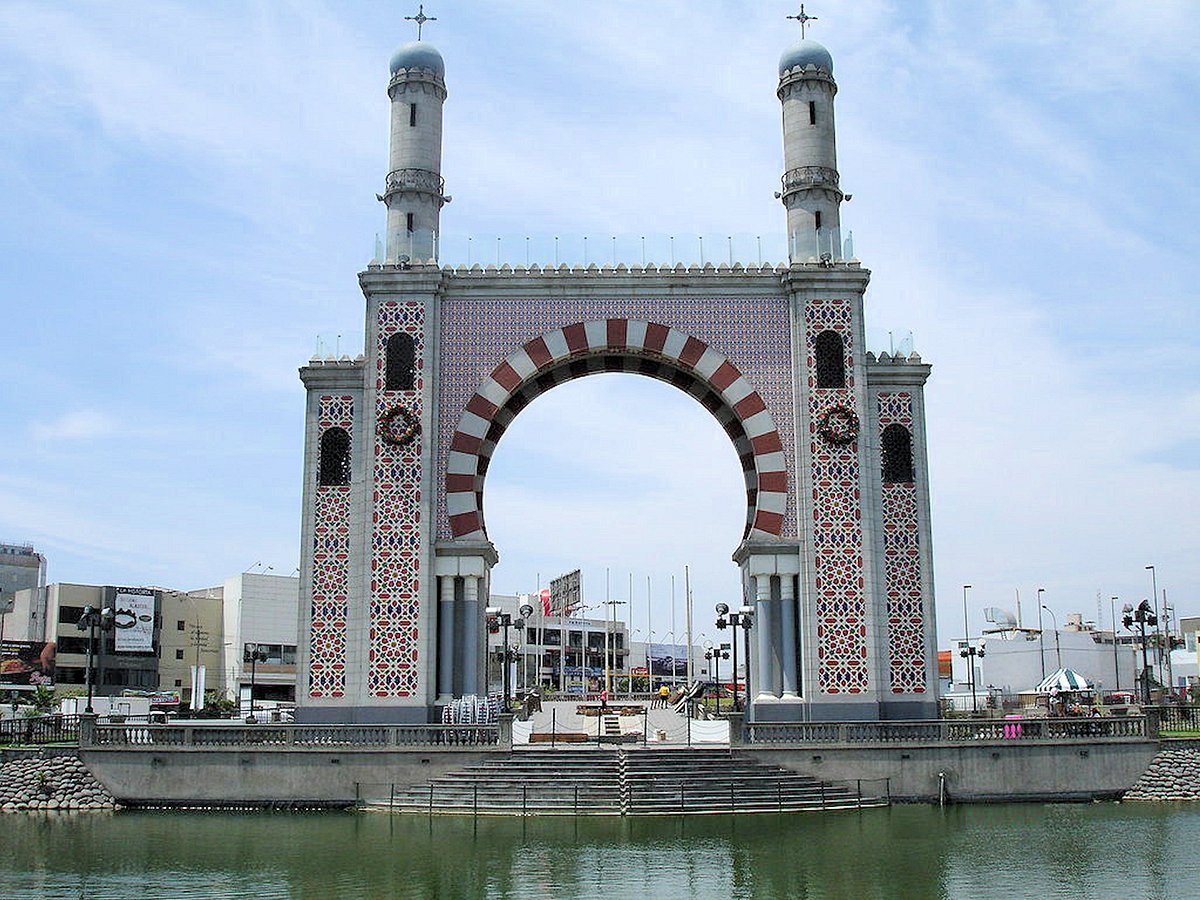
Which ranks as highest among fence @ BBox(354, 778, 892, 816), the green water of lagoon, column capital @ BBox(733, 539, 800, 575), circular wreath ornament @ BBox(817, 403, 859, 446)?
circular wreath ornament @ BBox(817, 403, 859, 446)

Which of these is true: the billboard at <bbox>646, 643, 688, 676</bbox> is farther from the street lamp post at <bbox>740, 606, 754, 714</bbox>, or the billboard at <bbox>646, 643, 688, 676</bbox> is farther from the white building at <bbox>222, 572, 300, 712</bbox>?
the street lamp post at <bbox>740, 606, 754, 714</bbox>

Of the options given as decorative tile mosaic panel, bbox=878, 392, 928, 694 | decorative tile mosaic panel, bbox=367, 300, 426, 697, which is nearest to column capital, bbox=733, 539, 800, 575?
decorative tile mosaic panel, bbox=878, 392, 928, 694

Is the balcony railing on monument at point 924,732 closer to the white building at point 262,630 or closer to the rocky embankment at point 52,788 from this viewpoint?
the rocky embankment at point 52,788

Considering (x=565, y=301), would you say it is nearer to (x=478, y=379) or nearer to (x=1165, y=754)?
(x=478, y=379)

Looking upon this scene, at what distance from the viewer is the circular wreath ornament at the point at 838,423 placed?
32.8 metres

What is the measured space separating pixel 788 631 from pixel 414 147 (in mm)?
16844

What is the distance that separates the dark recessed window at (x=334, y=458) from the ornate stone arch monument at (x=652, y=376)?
0.05 metres

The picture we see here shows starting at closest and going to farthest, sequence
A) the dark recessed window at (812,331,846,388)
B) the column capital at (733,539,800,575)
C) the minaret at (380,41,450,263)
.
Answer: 1. the column capital at (733,539,800,575)
2. the dark recessed window at (812,331,846,388)
3. the minaret at (380,41,450,263)

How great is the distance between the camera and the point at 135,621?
78812mm

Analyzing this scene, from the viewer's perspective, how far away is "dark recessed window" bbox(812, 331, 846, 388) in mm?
33281

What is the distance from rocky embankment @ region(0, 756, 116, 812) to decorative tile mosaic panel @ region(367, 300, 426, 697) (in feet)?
22.4

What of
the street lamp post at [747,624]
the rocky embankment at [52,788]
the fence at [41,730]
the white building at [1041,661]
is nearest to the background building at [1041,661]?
the white building at [1041,661]

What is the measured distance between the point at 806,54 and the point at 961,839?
73.8 ft

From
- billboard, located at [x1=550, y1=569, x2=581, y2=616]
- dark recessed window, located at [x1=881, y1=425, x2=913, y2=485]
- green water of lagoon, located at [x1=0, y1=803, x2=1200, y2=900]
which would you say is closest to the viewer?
green water of lagoon, located at [x1=0, y1=803, x2=1200, y2=900]
